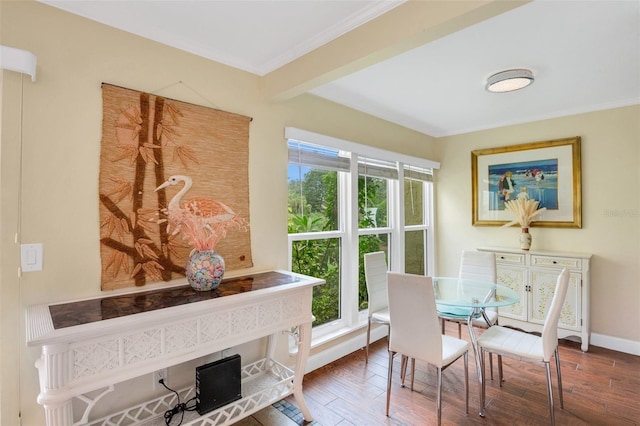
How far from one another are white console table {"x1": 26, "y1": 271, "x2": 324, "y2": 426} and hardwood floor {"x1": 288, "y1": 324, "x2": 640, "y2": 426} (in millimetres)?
391

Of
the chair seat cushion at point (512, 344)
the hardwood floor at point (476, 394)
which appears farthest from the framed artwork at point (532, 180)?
the chair seat cushion at point (512, 344)

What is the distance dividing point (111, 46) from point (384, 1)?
4.97 feet

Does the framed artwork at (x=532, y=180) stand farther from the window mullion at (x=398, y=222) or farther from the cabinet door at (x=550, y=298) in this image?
the window mullion at (x=398, y=222)

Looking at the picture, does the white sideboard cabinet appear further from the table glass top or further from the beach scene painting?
the table glass top

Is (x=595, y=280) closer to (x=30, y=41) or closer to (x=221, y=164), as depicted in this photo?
(x=221, y=164)

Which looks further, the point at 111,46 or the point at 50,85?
the point at 111,46

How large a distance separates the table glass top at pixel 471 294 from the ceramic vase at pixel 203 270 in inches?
63.5

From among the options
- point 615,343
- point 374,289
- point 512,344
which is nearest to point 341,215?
point 374,289

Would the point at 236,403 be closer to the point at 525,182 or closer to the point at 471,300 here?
the point at 471,300

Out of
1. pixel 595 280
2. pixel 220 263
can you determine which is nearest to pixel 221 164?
pixel 220 263

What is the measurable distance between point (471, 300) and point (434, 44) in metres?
1.82

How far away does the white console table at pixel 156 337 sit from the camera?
4.14ft

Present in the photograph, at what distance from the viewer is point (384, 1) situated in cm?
164

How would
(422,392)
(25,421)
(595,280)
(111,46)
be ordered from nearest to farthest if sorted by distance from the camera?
(25,421) → (111,46) → (422,392) → (595,280)
